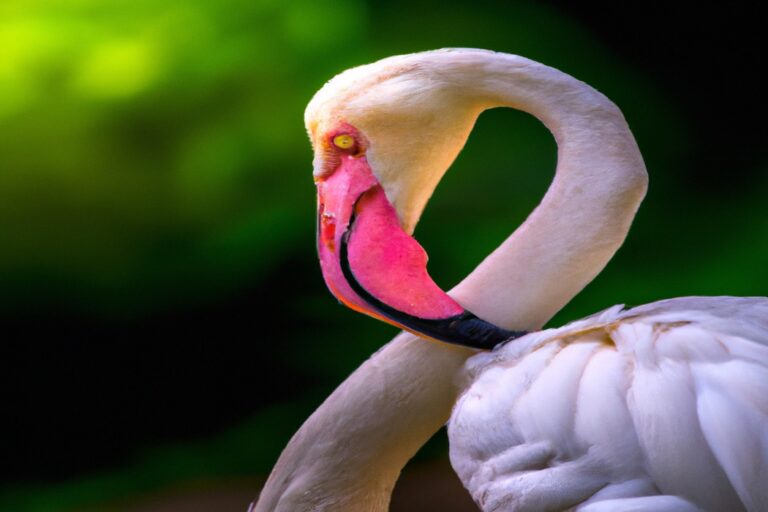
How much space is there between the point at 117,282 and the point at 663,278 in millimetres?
1246

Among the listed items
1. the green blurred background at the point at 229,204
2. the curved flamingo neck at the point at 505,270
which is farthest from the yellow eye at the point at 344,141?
the green blurred background at the point at 229,204

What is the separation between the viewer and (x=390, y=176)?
1115 mm

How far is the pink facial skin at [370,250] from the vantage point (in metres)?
1.06

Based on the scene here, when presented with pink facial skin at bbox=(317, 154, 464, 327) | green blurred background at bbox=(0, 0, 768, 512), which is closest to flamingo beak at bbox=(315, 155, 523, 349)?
pink facial skin at bbox=(317, 154, 464, 327)

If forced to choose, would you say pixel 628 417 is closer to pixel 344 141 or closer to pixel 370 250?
pixel 370 250

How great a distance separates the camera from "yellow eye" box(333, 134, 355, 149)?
110 cm

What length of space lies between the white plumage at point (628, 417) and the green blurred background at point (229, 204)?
3.48 feet

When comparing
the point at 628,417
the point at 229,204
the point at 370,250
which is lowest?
the point at 628,417

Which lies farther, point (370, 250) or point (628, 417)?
point (370, 250)

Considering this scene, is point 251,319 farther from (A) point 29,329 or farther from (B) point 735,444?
(B) point 735,444

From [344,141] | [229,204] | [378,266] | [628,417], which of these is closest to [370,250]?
[378,266]

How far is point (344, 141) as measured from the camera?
3.60 ft

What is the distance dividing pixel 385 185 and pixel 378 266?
4.4 inches

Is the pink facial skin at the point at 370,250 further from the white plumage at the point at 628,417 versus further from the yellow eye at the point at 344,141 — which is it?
the white plumage at the point at 628,417
